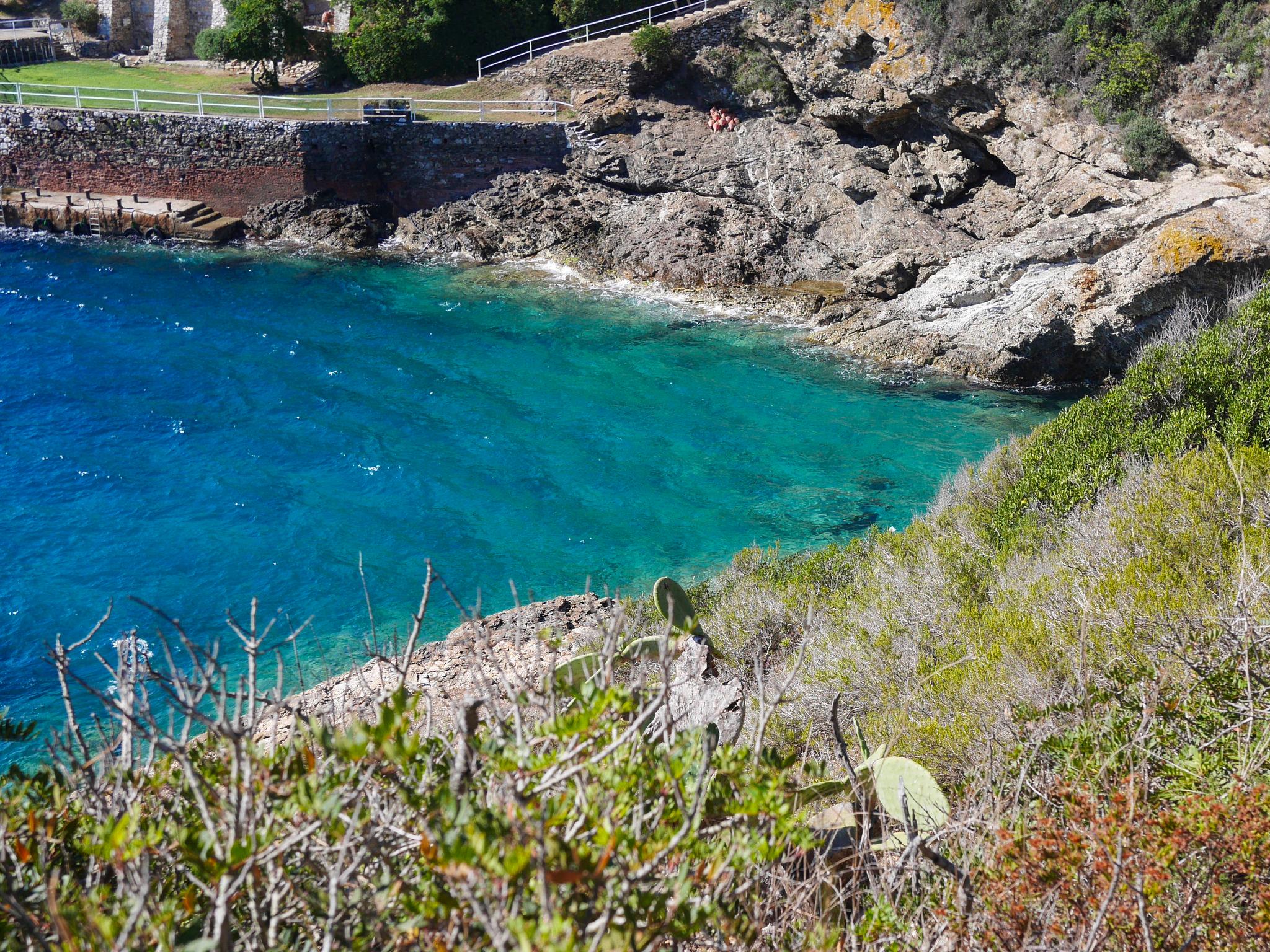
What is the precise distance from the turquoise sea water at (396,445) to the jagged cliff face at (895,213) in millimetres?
1669

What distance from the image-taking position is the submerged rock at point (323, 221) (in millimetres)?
28250

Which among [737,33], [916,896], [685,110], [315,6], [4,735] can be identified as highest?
[315,6]

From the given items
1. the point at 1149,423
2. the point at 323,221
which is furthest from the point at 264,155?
the point at 1149,423

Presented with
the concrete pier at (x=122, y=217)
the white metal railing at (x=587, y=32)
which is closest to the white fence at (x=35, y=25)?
the concrete pier at (x=122, y=217)

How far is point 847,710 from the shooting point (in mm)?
7301

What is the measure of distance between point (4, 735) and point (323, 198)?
2772 centimetres

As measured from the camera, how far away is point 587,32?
29.9 metres

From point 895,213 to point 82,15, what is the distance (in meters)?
33.6

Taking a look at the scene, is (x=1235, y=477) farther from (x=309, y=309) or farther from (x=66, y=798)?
(x=309, y=309)

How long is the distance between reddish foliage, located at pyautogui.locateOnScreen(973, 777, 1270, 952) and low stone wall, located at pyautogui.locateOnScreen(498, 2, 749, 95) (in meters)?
27.5

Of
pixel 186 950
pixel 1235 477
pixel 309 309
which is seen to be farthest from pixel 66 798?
pixel 309 309

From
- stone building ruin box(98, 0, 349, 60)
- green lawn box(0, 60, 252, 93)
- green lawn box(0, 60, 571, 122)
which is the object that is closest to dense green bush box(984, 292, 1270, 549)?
green lawn box(0, 60, 571, 122)

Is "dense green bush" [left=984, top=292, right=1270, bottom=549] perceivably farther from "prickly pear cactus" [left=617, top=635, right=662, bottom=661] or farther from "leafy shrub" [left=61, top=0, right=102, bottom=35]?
"leafy shrub" [left=61, top=0, right=102, bottom=35]

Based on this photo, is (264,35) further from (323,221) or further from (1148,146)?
(1148,146)
